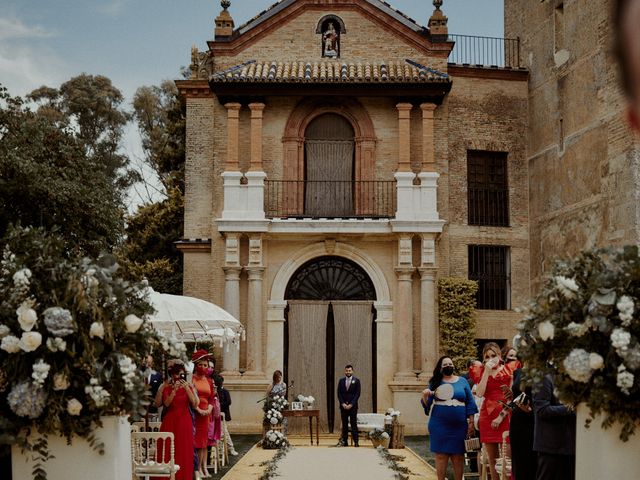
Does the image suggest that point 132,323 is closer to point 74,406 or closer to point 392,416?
point 74,406

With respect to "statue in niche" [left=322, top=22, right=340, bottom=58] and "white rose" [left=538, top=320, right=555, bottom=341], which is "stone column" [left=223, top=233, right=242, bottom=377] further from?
"white rose" [left=538, top=320, right=555, bottom=341]

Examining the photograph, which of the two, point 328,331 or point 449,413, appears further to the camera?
point 328,331

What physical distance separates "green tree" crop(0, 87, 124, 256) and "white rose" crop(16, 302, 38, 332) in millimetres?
13468

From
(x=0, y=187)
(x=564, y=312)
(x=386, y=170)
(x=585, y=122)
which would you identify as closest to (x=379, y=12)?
(x=386, y=170)

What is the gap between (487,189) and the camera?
27453mm

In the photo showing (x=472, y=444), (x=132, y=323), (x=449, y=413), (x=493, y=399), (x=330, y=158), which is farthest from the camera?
(x=330, y=158)

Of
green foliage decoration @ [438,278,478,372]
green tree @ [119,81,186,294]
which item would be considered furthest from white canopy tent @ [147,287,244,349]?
green tree @ [119,81,186,294]

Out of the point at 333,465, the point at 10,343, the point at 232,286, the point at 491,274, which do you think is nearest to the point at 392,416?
the point at 333,465

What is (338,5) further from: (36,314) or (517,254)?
(36,314)

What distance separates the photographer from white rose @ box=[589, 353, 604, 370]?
23.5 feet

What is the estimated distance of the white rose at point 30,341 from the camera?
24.2 ft

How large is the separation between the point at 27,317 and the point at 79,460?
1.21m

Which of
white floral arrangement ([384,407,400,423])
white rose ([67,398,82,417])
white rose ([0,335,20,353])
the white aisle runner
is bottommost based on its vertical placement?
the white aisle runner

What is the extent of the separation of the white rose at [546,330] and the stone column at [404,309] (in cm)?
1779
